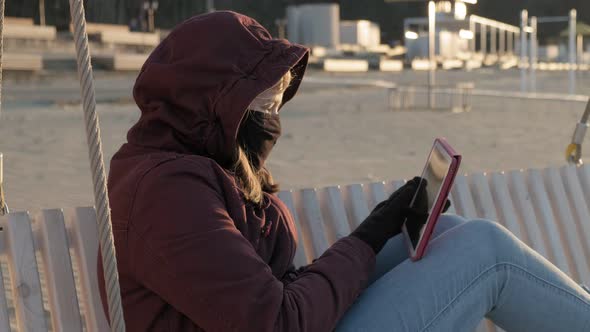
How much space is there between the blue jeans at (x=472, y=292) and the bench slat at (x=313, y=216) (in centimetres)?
66

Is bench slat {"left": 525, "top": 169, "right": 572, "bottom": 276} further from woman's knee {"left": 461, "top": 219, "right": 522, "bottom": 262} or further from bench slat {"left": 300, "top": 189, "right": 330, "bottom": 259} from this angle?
woman's knee {"left": 461, "top": 219, "right": 522, "bottom": 262}

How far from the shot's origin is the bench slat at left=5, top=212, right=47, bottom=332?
2.21m

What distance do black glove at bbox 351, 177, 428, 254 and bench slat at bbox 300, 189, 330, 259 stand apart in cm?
57

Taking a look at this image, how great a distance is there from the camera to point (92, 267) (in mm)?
2311

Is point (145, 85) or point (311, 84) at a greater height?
point (145, 85)

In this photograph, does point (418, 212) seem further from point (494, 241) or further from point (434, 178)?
point (494, 241)

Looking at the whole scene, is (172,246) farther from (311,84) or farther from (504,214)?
(311,84)

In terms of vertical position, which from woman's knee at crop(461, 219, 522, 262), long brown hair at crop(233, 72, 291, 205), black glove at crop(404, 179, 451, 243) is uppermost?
long brown hair at crop(233, 72, 291, 205)

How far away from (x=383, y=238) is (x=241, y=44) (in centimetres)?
53

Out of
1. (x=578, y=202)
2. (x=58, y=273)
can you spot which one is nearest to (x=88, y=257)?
(x=58, y=273)

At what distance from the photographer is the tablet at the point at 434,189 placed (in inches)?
81.4

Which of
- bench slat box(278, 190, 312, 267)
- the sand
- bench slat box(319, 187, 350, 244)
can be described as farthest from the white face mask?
the sand

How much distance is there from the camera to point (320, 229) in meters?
2.85

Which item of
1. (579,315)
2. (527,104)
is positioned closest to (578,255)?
(579,315)
